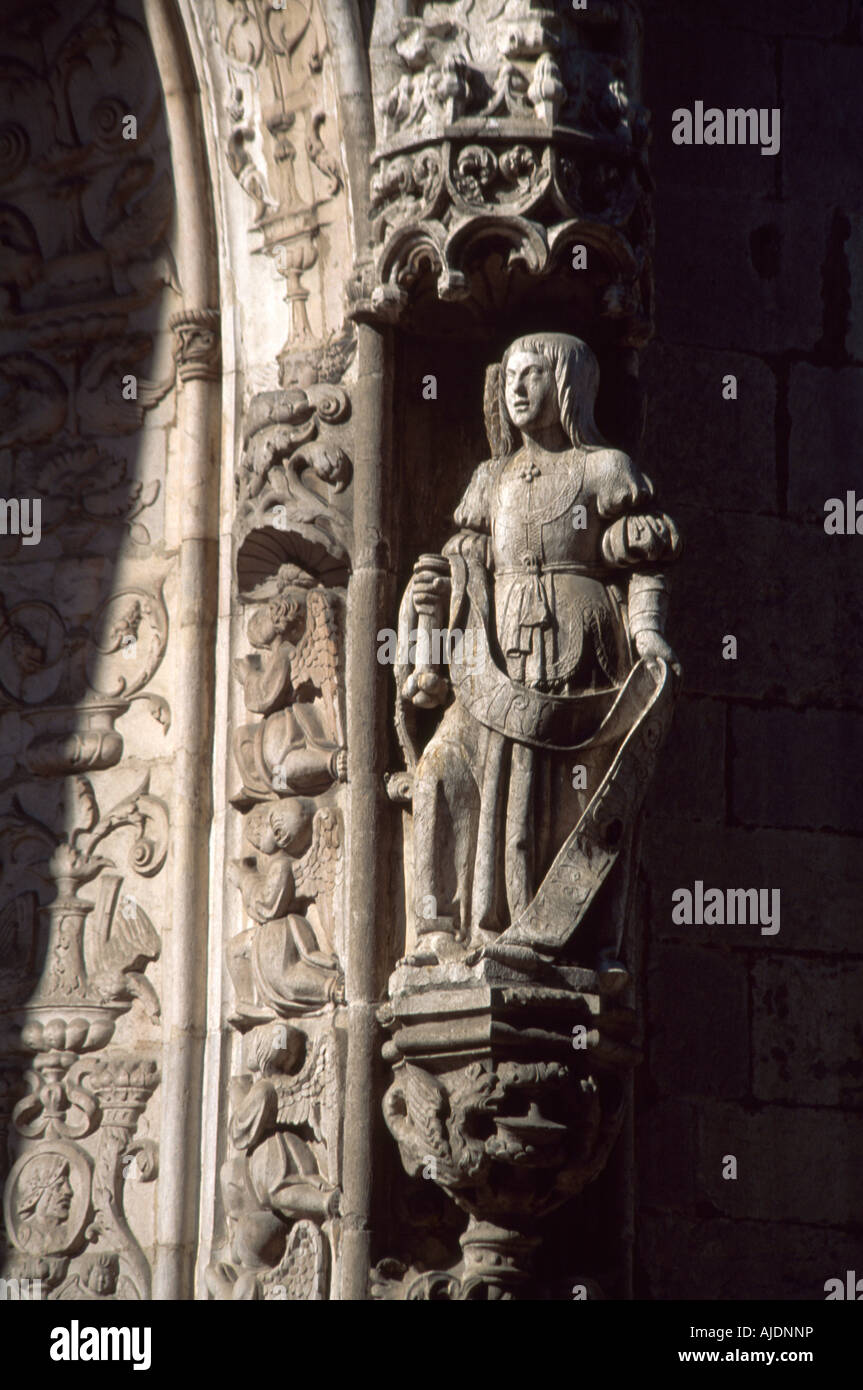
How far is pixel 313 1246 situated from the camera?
19.8 ft

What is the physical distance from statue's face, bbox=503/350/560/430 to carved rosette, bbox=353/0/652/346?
208mm

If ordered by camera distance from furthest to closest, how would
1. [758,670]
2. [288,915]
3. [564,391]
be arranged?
[758,670] < [288,915] < [564,391]

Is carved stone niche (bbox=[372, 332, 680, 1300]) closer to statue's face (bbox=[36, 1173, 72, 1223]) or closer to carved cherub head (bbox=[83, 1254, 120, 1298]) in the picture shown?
carved cherub head (bbox=[83, 1254, 120, 1298])

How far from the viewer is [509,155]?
6008 mm

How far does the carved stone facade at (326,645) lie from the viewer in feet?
19.1

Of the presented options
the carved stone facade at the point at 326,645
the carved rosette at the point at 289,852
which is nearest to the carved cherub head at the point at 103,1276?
the carved stone facade at the point at 326,645

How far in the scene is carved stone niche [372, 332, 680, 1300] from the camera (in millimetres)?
5656

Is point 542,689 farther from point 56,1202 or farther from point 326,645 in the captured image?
point 56,1202

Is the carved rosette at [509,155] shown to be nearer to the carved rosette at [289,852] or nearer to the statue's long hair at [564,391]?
the statue's long hair at [564,391]

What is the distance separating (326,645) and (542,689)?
0.75m

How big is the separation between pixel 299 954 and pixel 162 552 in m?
1.33

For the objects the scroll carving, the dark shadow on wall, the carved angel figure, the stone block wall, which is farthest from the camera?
the dark shadow on wall

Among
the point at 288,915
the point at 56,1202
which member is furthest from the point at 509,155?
the point at 56,1202

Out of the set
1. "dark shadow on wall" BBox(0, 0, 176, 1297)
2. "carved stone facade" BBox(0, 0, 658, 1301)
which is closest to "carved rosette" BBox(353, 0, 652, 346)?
"carved stone facade" BBox(0, 0, 658, 1301)
